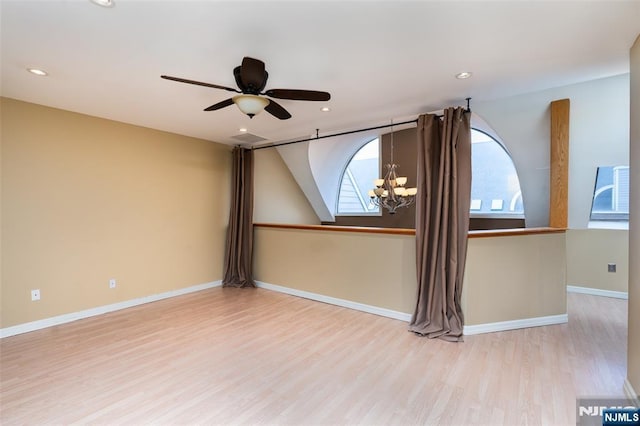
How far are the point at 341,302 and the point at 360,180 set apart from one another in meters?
3.44

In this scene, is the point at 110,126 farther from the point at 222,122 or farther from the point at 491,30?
the point at 491,30

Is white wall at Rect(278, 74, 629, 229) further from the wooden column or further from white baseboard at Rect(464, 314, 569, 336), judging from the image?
white baseboard at Rect(464, 314, 569, 336)

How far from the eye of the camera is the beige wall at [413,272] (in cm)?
318

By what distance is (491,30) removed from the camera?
6.20 ft

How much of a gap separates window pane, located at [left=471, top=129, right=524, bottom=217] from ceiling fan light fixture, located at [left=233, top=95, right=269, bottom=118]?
15.3 feet

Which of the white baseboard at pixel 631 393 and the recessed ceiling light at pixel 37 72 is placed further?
the recessed ceiling light at pixel 37 72

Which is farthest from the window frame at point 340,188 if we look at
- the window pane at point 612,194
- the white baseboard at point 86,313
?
the window pane at point 612,194

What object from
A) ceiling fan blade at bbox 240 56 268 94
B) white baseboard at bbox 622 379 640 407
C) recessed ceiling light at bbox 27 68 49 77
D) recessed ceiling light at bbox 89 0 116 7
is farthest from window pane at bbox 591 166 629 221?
recessed ceiling light at bbox 27 68 49 77

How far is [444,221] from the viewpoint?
10.1 ft

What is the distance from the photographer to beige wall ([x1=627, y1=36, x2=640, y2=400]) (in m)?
1.91

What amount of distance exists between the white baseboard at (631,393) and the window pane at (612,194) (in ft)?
11.4

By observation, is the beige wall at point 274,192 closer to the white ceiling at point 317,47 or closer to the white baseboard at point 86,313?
the white baseboard at point 86,313

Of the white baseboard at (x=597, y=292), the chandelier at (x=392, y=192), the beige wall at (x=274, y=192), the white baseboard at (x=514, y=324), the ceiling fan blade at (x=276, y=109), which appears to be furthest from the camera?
the beige wall at (x=274, y=192)

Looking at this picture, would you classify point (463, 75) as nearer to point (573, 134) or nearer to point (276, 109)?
point (276, 109)
